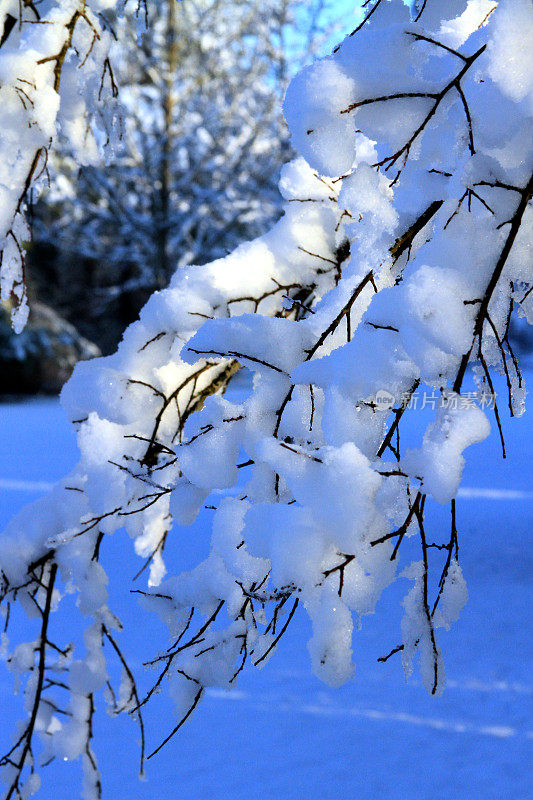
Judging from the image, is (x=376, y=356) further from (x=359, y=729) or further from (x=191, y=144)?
(x=191, y=144)

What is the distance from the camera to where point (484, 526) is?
490cm

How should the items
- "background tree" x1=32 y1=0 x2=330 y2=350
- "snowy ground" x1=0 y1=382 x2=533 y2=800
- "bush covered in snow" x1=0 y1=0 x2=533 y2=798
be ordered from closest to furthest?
"bush covered in snow" x1=0 y1=0 x2=533 y2=798 < "snowy ground" x1=0 y1=382 x2=533 y2=800 < "background tree" x1=32 y1=0 x2=330 y2=350

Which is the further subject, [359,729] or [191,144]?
[191,144]

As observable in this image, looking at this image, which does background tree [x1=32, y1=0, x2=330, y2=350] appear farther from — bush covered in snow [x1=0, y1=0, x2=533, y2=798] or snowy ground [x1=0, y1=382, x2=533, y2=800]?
bush covered in snow [x1=0, y1=0, x2=533, y2=798]

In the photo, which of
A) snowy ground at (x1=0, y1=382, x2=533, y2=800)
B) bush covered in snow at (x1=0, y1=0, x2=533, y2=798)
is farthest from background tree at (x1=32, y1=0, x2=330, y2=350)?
bush covered in snow at (x1=0, y1=0, x2=533, y2=798)

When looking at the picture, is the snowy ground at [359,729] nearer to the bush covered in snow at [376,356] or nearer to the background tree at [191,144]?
the bush covered in snow at [376,356]

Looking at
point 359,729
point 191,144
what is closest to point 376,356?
point 359,729

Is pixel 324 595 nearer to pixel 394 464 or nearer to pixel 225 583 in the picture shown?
pixel 394 464

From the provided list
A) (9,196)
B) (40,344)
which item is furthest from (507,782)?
(40,344)

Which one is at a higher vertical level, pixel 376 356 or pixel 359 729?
pixel 376 356

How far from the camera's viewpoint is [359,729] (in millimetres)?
2805

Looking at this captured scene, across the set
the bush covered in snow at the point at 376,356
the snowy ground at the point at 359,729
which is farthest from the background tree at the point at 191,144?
the bush covered in snow at the point at 376,356

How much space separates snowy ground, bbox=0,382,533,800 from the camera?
2475 millimetres

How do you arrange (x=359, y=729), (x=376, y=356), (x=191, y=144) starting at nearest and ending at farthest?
(x=376, y=356)
(x=359, y=729)
(x=191, y=144)
